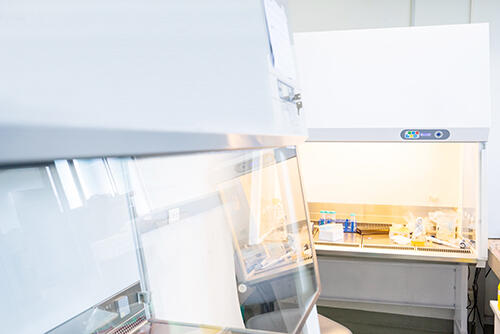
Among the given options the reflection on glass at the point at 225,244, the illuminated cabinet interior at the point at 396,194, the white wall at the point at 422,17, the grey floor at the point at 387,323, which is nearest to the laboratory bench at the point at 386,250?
the illuminated cabinet interior at the point at 396,194

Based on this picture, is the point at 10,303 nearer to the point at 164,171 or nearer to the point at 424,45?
the point at 164,171

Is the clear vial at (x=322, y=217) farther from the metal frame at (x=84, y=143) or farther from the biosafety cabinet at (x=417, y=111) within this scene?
the metal frame at (x=84, y=143)

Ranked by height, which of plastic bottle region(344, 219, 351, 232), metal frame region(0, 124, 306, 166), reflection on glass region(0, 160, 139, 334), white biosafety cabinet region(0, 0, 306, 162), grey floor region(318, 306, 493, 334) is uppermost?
white biosafety cabinet region(0, 0, 306, 162)

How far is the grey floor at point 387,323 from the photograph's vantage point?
2.48 metres

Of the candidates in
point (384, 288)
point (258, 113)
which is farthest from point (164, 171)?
point (384, 288)

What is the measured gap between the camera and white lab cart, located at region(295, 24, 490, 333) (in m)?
2.01

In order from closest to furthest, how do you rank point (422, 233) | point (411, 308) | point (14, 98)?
point (14, 98)
point (422, 233)
point (411, 308)

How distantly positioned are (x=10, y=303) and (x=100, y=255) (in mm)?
71

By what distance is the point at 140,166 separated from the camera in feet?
1.02

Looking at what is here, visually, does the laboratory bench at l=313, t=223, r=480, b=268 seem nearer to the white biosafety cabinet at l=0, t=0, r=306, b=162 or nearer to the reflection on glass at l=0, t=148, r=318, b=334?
the reflection on glass at l=0, t=148, r=318, b=334

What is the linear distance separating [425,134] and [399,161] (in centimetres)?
66

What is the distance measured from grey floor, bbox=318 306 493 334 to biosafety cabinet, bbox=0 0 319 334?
219 centimetres

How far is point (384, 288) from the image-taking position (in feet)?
8.70

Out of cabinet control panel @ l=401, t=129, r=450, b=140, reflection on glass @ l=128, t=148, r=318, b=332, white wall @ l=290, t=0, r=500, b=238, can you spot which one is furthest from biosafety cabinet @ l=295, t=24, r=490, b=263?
reflection on glass @ l=128, t=148, r=318, b=332
